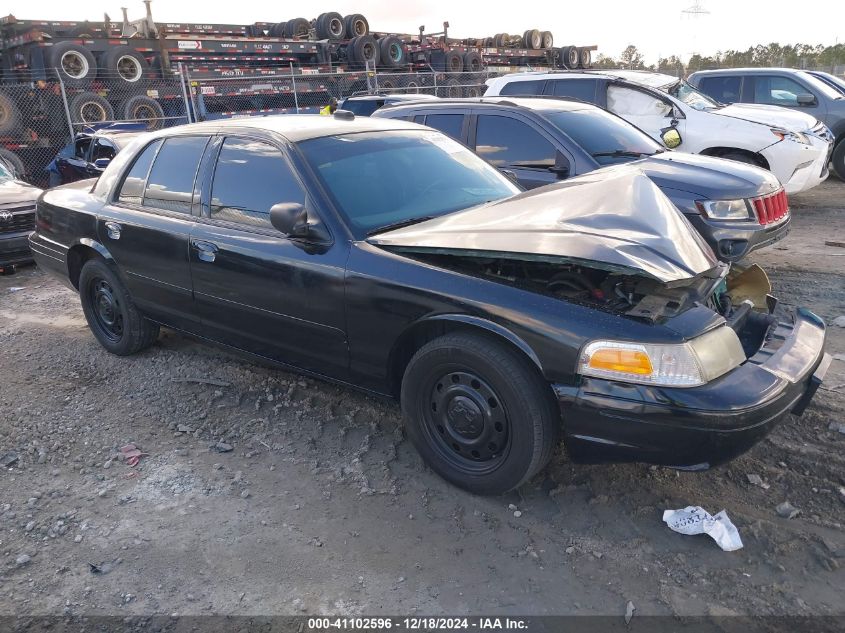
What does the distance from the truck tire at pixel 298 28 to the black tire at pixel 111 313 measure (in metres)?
16.9

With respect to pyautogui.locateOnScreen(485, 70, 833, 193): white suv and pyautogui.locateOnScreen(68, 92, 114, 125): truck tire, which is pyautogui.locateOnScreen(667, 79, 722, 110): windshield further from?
pyautogui.locateOnScreen(68, 92, 114, 125): truck tire

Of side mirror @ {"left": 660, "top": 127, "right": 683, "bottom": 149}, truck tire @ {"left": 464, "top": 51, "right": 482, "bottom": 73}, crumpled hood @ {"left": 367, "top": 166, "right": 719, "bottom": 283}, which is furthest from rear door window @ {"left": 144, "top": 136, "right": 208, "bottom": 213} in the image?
truck tire @ {"left": 464, "top": 51, "right": 482, "bottom": 73}

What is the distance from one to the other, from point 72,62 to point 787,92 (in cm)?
1405

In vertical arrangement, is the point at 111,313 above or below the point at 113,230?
below

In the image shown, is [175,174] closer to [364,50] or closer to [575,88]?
[575,88]

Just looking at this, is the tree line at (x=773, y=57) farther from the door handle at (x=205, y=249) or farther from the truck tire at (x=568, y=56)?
the door handle at (x=205, y=249)

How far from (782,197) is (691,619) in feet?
15.8

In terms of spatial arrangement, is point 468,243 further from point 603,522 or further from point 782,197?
point 782,197

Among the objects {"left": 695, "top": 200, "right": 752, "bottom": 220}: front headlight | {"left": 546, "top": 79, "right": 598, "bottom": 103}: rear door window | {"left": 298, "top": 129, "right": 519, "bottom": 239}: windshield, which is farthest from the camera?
{"left": 546, "top": 79, "right": 598, "bottom": 103}: rear door window

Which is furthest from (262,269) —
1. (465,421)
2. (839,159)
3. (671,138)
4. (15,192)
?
(839,159)

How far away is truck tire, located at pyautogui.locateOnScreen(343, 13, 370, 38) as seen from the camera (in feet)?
63.9

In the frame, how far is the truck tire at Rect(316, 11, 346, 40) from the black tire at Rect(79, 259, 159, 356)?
16.0 m

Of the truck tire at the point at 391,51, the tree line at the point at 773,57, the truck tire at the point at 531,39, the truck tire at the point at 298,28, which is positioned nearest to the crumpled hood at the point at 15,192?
the truck tire at the point at 391,51

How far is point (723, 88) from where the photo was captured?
38.4 feet
